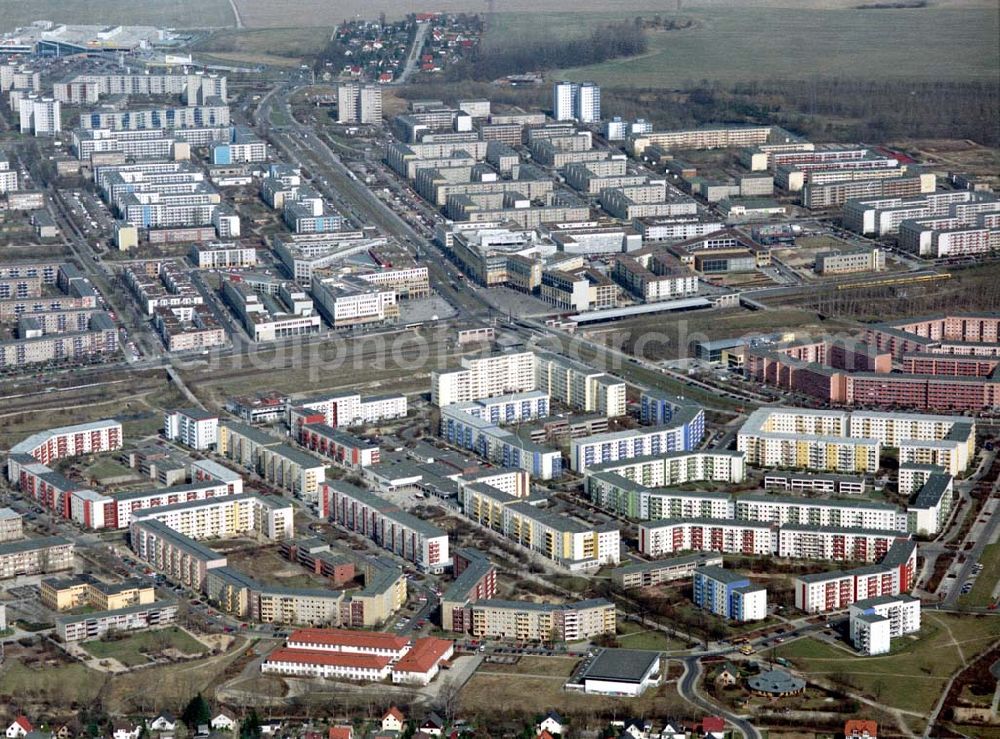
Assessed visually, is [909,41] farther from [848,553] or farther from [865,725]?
[865,725]

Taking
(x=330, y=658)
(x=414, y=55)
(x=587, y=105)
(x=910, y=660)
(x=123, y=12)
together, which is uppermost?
(x=123, y=12)

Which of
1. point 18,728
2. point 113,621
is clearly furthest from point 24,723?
point 113,621

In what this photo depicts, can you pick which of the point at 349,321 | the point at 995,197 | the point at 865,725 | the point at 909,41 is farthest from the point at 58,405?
the point at 909,41

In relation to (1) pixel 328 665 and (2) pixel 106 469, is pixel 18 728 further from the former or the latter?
(2) pixel 106 469

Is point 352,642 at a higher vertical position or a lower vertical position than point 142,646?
higher

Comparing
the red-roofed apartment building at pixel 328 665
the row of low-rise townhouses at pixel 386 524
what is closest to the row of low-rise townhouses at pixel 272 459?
the row of low-rise townhouses at pixel 386 524

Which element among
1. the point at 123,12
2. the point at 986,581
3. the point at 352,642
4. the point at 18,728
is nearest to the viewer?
the point at 18,728

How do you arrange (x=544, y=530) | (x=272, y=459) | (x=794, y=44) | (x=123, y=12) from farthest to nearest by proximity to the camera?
(x=123, y=12)
(x=794, y=44)
(x=272, y=459)
(x=544, y=530)

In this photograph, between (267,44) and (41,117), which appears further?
(267,44)
